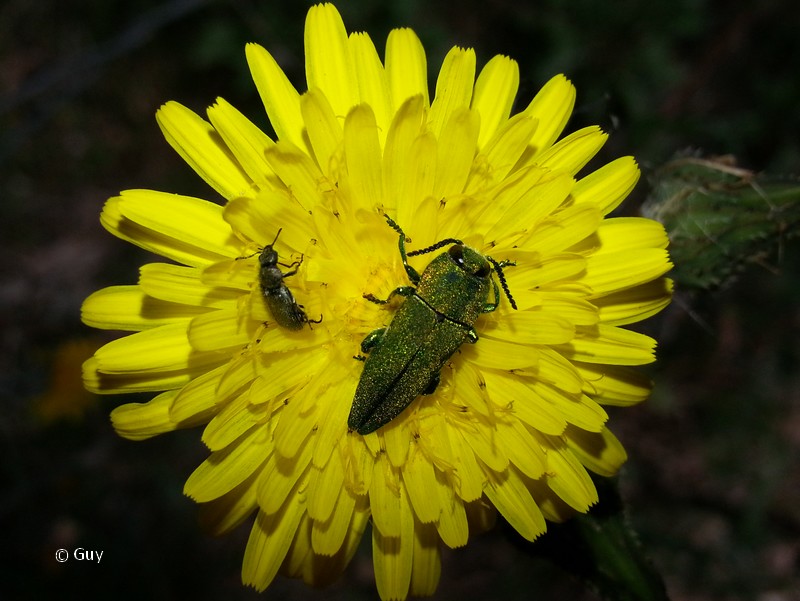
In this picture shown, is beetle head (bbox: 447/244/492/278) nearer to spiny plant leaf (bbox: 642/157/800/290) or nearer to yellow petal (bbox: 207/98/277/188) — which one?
yellow petal (bbox: 207/98/277/188)

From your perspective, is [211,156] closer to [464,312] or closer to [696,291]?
[464,312]

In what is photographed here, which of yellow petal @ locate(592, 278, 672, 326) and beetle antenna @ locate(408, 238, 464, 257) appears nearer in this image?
beetle antenna @ locate(408, 238, 464, 257)

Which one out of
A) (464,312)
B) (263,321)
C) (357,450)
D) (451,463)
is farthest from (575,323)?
(263,321)

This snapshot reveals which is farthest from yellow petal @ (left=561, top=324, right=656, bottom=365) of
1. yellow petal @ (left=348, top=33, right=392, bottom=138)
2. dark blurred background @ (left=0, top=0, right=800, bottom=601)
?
dark blurred background @ (left=0, top=0, right=800, bottom=601)

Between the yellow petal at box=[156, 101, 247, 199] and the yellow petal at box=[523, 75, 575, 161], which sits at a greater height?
the yellow petal at box=[156, 101, 247, 199]

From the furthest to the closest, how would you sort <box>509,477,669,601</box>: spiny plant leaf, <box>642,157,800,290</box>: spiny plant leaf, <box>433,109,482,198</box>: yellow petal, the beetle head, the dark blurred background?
the dark blurred background < <box>642,157,800,290</box>: spiny plant leaf < <box>509,477,669,601</box>: spiny plant leaf < the beetle head < <box>433,109,482,198</box>: yellow petal

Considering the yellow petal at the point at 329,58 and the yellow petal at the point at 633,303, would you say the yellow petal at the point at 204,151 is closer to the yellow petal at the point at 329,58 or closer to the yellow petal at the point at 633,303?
the yellow petal at the point at 329,58

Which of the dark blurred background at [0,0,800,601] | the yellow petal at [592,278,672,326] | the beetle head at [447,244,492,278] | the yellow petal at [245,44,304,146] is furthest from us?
the dark blurred background at [0,0,800,601]
